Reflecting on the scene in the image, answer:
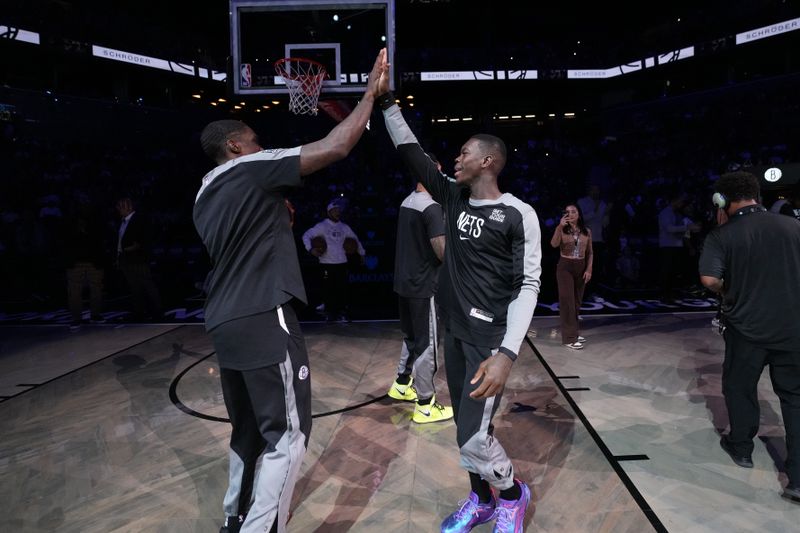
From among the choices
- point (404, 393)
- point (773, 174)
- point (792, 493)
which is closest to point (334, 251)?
point (404, 393)

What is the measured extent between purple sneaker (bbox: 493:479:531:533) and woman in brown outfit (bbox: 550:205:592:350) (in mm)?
3771

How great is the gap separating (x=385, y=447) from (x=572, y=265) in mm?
3369

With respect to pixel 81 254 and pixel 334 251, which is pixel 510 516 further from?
pixel 81 254

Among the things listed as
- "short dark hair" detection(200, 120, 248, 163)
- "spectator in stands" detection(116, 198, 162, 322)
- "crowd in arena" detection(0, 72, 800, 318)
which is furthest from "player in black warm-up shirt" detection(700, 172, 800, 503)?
"spectator in stands" detection(116, 198, 162, 322)

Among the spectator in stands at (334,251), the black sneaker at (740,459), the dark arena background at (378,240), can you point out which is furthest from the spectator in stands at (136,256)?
the black sneaker at (740,459)

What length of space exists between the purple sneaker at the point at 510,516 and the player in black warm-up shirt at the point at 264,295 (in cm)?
101

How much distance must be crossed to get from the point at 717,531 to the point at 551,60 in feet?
55.5

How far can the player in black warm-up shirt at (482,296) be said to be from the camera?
2.27 meters

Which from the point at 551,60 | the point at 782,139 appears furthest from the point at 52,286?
the point at 782,139

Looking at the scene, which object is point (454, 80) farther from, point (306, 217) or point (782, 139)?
point (782, 139)

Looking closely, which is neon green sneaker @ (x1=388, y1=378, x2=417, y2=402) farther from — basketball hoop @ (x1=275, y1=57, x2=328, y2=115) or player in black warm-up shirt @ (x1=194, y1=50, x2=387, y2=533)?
basketball hoop @ (x1=275, y1=57, x2=328, y2=115)

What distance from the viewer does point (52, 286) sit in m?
10.2

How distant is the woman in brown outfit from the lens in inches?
228

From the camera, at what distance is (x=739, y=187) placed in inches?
118
